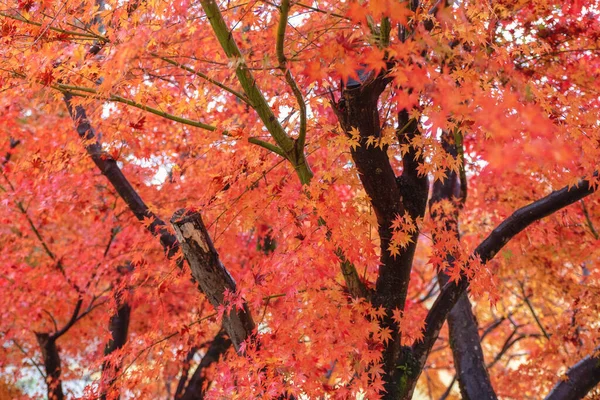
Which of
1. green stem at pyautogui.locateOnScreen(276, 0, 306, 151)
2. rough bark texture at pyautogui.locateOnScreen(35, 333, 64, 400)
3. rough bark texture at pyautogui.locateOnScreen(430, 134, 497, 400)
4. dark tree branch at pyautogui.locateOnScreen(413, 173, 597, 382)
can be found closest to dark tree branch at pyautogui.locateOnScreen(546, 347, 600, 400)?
rough bark texture at pyautogui.locateOnScreen(430, 134, 497, 400)

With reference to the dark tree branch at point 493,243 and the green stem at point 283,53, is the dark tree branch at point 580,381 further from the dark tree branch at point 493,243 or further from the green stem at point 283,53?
the green stem at point 283,53

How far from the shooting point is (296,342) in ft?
13.1

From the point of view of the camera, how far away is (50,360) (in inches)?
305

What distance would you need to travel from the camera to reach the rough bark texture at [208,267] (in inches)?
157

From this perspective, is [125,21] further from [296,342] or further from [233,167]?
[296,342]

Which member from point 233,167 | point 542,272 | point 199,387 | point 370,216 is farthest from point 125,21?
point 542,272

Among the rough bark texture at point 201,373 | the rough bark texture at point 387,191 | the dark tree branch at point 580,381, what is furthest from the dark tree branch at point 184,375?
the dark tree branch at point 580,381

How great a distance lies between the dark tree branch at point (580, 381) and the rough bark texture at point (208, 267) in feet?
11.5

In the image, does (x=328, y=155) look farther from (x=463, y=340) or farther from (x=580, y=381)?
(x=580, y=381)

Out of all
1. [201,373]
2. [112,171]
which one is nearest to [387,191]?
[112,171]

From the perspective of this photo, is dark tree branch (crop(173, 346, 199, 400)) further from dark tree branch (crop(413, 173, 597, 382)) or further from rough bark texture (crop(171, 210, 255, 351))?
dark tree branch (crop(413, 173, 597, 382))

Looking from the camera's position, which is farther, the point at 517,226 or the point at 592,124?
the point at 517,226

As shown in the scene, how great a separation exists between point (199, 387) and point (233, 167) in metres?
3.78

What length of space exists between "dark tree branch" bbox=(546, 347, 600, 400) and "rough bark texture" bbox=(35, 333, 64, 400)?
6.73 meters
